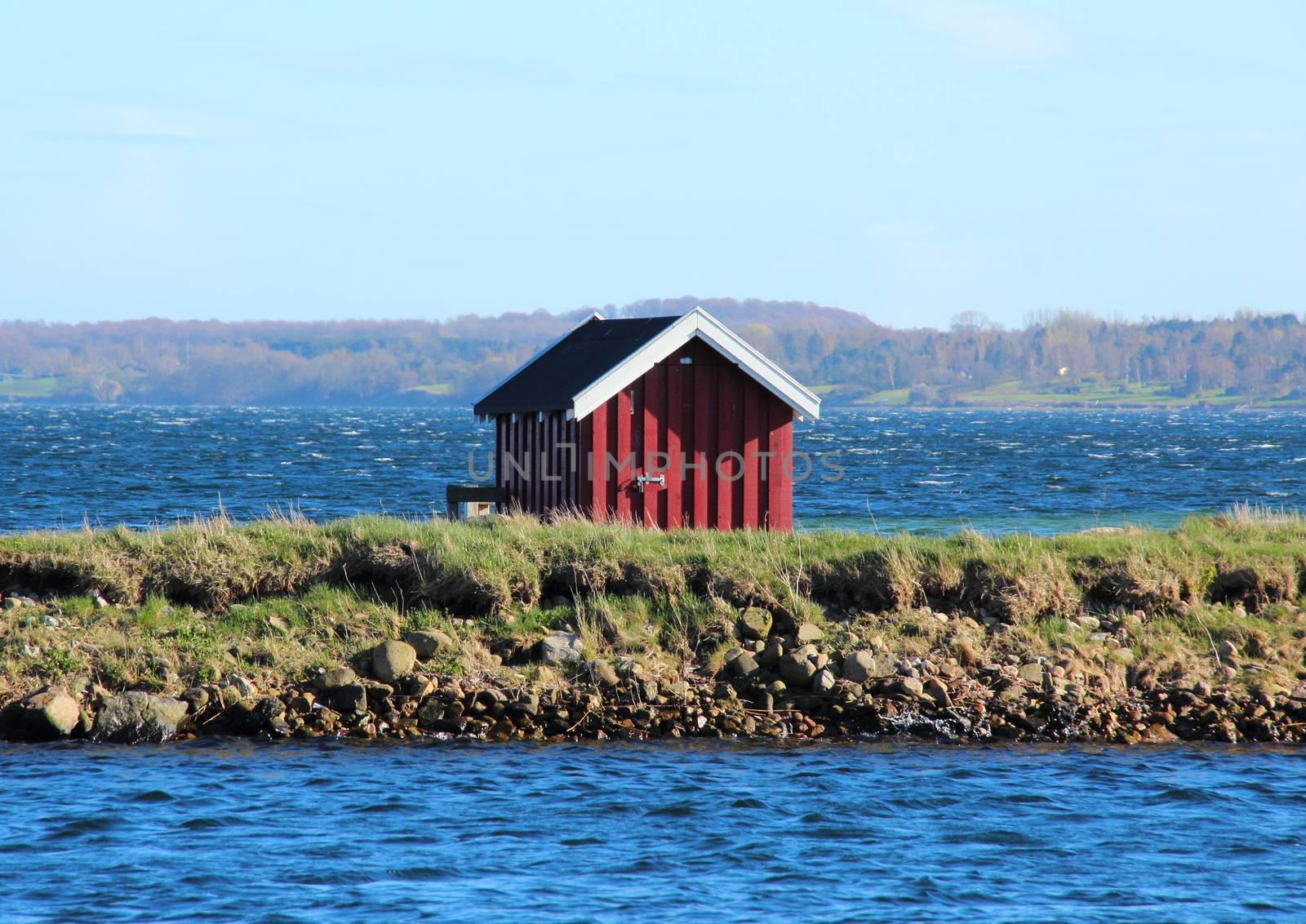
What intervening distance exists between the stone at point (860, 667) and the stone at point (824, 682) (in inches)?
7.7

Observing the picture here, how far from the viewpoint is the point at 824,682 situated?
15312 mm

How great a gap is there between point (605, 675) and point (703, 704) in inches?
43.7

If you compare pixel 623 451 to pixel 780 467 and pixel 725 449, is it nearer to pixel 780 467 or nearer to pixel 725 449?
pixel 725 449

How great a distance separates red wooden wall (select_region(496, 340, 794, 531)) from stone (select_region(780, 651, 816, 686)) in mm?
4405

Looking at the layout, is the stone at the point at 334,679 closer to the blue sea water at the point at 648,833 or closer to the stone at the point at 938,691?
the blue sea water at the point at 648,833

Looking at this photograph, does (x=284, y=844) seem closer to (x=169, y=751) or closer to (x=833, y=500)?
(x=169, y=751)

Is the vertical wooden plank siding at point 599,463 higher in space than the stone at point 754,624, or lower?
higher

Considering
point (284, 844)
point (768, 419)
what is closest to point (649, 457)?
point (768, 419)

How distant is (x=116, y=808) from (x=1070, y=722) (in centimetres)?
954

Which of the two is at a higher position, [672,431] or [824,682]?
[672,431]

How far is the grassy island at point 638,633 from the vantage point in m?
14.9

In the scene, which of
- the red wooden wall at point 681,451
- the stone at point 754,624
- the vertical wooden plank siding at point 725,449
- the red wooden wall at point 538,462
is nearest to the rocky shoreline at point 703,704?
the stone at point 754,624

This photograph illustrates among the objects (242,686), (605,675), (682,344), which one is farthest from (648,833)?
(682,344)

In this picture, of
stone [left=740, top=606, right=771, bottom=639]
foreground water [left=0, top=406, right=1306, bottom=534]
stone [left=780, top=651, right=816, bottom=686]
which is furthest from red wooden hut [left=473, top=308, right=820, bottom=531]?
foreground water [left=0, top=406, right=1306, bottom=534]
